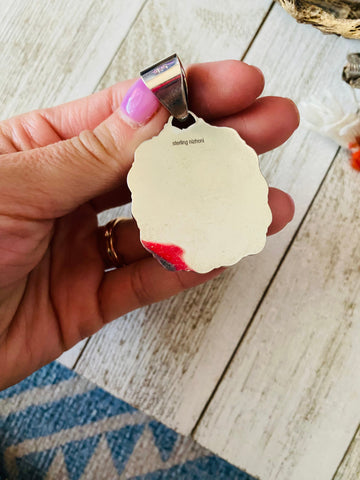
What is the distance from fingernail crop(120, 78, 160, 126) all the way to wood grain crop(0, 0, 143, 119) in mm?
319

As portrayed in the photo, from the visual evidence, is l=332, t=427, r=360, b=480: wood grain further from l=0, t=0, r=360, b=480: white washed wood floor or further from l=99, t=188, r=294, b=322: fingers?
l=99, t=188, r=294, b=322: fingers

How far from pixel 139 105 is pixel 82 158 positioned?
0.09 meters

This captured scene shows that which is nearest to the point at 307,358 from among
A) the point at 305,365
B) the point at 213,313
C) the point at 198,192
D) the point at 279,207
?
the point at 305,365

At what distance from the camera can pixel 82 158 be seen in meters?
0.54

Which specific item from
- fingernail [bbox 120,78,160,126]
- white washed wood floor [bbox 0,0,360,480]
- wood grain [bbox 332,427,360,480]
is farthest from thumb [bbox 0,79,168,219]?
wood grain [bbox 332,427,360,480]

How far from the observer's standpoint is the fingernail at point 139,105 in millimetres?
525

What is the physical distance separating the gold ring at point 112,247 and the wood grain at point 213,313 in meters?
0.11

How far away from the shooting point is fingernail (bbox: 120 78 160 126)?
1.72 ft

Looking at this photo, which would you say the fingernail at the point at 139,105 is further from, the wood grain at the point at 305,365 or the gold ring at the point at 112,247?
the wood grain at the point at 305,365

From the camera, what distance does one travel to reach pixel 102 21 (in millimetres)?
825

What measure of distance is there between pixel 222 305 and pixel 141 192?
317 millimetres

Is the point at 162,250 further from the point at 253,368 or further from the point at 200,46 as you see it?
the point at 200,46

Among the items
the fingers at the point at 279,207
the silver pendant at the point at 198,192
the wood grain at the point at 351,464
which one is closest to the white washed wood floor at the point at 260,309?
the wood grain at the point at 351,464

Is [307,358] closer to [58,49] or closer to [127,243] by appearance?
[127,243]
